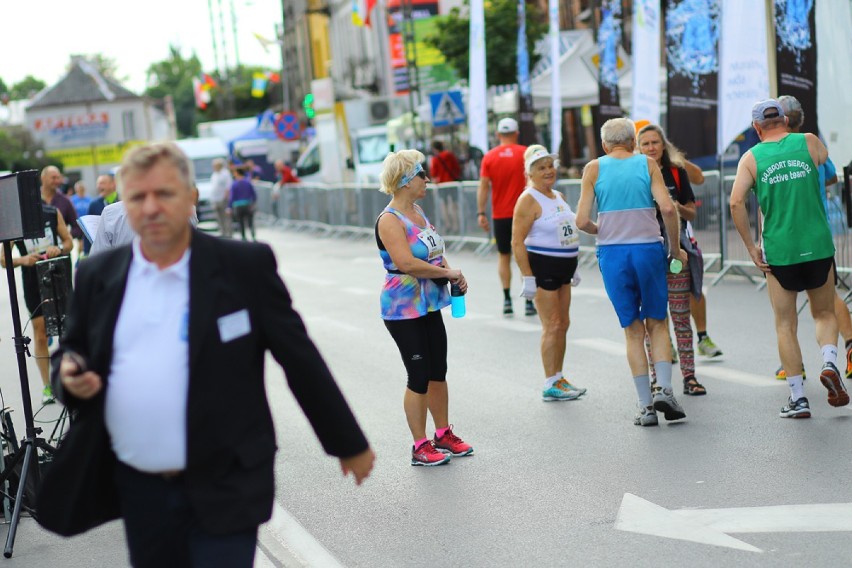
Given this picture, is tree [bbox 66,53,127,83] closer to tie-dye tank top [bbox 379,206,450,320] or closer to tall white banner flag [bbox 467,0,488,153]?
tall white banner flag [bbox 467,0,488,153]

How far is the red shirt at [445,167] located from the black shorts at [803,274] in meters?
17.5

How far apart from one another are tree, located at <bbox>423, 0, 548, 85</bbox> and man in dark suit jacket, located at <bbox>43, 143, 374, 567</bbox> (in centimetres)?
3304

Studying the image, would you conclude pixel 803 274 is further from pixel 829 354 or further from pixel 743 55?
pixel 743 55

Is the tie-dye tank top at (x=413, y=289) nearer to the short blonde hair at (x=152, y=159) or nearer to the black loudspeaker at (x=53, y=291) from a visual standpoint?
the black loudspeaker at (x=53, y=291)

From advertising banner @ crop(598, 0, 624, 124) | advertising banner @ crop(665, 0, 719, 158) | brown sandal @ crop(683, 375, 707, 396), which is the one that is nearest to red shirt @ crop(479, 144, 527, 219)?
advertising banner @ crop(665, 0, 719, 158)

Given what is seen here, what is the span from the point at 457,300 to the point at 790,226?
1987 millimetres

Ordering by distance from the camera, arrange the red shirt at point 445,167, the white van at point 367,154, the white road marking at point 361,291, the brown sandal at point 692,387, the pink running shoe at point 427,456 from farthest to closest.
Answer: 1. the white van at point 367,154
2. the red shirt at point 445,167
3. the white road marking at point 361,291
4. the brown sandal at point 692,387
5. the pink running shoe at point 427,456

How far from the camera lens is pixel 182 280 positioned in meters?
3.71

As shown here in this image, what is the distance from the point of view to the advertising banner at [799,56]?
1464 centimetres

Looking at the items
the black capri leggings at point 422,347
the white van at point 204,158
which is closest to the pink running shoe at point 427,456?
the black capri leggings at point 422,347

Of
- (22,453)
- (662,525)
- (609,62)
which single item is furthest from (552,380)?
(609,62)

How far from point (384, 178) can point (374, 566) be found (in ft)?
8.67

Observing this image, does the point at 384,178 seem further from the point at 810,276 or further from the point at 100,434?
the point at 100,434

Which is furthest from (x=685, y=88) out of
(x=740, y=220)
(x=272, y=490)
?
(x=272, y=490)
